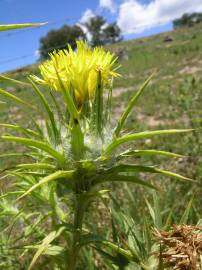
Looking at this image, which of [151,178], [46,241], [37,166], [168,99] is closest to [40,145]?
[37,166]

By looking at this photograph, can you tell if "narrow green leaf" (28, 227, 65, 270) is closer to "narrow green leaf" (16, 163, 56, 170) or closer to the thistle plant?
the thistle plant

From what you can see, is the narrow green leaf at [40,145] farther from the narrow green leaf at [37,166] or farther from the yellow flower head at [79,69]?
the yellow flower head at [79,69]

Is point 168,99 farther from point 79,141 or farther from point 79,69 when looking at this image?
point 79,141

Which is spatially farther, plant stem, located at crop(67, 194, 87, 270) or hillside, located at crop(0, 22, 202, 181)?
hillside, located at crop(0, 22, 202, 181)

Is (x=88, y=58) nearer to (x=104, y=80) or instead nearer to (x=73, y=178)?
(x=104, y=80)

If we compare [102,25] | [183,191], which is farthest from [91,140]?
[102,25]

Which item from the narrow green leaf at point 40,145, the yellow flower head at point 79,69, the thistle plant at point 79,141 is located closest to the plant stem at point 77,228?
the thistle plant at point 79,141

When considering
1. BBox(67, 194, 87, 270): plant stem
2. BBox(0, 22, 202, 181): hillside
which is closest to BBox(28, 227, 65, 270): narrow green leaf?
BBox(67, 194, 87, 270): plant stem
